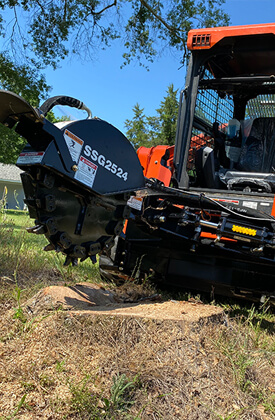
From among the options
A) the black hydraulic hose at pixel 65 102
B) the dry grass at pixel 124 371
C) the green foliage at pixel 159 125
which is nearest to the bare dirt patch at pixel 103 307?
the dry grass at pixel 124 371

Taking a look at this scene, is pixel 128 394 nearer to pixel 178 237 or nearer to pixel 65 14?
pixel 178 237

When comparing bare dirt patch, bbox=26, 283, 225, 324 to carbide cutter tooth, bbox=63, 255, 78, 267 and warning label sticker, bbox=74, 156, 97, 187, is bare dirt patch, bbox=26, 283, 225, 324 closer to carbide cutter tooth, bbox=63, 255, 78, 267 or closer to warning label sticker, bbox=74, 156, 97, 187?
carbide cutter tooth, bbox=63, 255, 78, 267

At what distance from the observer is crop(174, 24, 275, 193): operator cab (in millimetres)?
4082

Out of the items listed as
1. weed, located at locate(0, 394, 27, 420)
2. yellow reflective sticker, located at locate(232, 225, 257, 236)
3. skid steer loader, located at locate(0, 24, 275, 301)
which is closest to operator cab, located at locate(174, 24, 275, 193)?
skid steer loader, located at locate(0, 24, 275, 301)

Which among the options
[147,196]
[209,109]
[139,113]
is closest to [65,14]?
[209,109]

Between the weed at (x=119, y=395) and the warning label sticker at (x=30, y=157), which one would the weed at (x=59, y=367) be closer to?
the weed at (x=119, y=395)

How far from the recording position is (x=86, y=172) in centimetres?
285

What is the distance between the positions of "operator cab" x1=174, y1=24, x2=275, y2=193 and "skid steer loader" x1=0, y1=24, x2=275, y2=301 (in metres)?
0.01

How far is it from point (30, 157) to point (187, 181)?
6.85 feet

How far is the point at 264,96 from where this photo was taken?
4625mm

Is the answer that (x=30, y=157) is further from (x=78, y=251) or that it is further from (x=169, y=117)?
(x=169, y=117)

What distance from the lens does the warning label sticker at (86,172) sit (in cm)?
278

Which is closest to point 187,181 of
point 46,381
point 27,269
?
point 27,269

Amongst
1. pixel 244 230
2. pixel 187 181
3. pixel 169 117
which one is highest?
pixel 169 117
